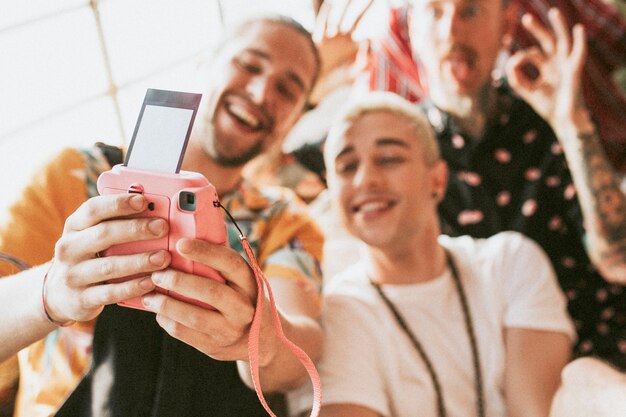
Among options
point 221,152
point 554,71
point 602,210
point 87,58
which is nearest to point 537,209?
point 602,210

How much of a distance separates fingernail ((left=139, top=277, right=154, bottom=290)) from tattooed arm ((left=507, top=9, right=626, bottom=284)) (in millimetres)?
689

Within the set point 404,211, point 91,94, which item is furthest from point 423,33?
point 91,94

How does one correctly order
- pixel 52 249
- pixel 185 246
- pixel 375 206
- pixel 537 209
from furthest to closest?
1. pixel 537 209
2. pixel 375 206
3. pixel 52 249
4. pixel 185 246

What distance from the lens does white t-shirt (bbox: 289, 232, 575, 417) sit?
0.78m

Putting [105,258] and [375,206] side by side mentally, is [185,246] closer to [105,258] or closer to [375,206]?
[105,258]

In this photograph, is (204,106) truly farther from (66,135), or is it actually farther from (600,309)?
(600,309)

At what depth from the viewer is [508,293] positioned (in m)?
0.85

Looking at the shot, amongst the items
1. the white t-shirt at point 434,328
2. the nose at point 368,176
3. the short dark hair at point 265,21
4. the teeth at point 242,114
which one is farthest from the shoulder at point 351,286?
the short dark hair at point 265,21

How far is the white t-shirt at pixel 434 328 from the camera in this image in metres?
0.78

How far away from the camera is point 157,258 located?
50 cm

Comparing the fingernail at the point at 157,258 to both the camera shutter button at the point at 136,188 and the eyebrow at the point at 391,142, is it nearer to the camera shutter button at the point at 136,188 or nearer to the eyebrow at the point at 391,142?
the camera shutter button at the point at 136,188

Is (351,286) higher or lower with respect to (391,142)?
lower

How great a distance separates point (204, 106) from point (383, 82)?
0.29 metres

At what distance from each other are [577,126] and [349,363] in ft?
1.71
